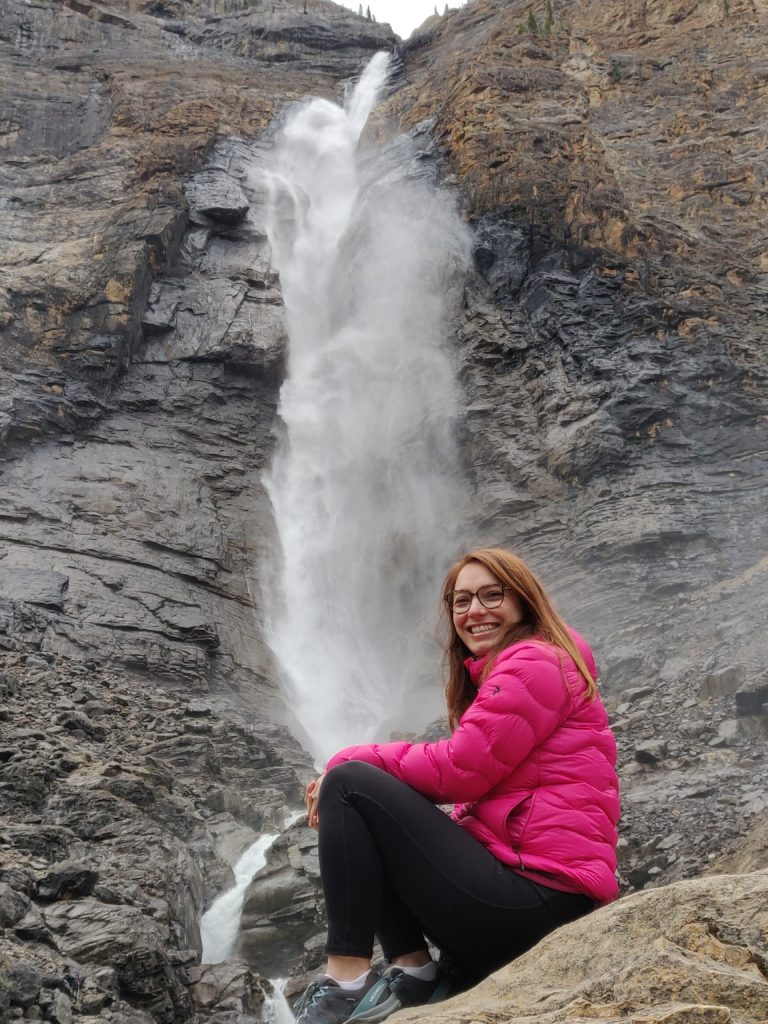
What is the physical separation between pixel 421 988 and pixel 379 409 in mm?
19012

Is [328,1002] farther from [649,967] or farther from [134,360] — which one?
[134,360]

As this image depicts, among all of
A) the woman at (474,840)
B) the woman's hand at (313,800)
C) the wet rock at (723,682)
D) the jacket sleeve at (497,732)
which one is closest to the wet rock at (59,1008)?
the woman at (474,840)

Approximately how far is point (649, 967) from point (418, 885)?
1.08 metres

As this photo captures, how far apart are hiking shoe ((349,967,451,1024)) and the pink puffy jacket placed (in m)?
0.59

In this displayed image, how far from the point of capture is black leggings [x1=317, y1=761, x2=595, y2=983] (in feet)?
10.6

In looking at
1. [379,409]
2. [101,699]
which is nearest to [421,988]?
[101,699]

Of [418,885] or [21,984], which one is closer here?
[418,885]

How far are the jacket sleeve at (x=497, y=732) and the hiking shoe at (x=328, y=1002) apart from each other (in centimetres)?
75

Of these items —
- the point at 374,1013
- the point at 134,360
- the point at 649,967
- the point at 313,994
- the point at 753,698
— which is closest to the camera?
the point at 649,967

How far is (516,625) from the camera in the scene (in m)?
3.80

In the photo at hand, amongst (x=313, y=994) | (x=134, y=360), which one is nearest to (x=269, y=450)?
(x=134, y=360)

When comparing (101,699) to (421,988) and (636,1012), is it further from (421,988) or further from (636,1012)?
(636,1012)

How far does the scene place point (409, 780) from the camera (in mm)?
3447

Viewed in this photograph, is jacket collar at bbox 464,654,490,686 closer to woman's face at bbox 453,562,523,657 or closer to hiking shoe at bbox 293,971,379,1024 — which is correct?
woman's face at bbox 453,562,523,657
